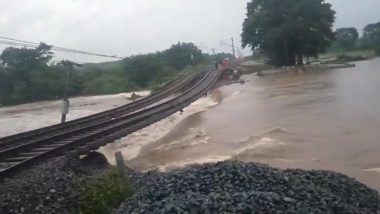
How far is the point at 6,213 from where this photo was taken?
7.79 meters

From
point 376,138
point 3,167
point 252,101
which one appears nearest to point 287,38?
point 252,101

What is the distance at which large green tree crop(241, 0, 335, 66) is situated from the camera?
170 feet

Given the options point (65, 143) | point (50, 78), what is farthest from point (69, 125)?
point (50, 78)

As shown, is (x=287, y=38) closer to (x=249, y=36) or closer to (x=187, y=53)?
(x=249, y=36)

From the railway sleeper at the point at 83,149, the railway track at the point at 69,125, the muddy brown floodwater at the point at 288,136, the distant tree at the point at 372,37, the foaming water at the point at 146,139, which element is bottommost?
the foaming water at the point at 146,139

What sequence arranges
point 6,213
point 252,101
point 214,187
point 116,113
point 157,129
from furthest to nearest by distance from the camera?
point 252,101, point 116,113, point 157,129, point 6,213, point 214,187

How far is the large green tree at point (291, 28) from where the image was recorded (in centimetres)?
5194

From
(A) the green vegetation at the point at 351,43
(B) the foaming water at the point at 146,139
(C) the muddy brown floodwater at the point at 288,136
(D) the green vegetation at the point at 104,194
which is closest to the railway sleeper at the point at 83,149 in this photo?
(B) the foaming water at the point at 146,139

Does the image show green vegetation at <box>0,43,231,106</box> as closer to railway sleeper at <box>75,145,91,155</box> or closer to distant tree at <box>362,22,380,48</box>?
railway sleeper at <box>75,145,91,155</box>

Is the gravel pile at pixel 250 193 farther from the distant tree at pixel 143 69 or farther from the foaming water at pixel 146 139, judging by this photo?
the distant tree at pixel 143 69

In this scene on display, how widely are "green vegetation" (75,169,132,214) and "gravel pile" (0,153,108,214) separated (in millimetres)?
234

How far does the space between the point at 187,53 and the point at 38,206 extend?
7016cm

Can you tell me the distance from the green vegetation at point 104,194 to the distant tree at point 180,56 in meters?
64.5

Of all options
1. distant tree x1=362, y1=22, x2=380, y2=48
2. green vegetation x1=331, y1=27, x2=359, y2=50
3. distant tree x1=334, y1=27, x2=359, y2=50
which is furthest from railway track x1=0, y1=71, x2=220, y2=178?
green vegetation x1=331, y1=27, x2=359, y2=50
